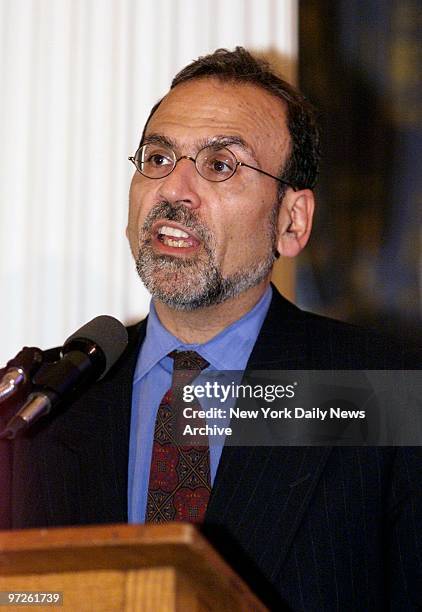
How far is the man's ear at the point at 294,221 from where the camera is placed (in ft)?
6.90

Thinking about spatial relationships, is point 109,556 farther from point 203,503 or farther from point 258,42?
point 258,42

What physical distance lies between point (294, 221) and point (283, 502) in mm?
710

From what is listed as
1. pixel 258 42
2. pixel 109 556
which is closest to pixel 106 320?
pixel 109 556

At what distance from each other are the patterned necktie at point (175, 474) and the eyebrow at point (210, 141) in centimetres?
50

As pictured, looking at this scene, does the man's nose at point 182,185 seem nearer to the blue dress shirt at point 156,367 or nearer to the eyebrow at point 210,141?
the eyebrow at point 210,141

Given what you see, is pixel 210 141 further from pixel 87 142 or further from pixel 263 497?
pixel 263 497

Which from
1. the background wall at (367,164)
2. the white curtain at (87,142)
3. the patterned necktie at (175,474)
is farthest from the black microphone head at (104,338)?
the background wall at (367,164)

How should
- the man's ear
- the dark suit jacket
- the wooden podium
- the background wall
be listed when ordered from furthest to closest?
the background wall
the man's ear
the dark suit jacket
the wooden podium

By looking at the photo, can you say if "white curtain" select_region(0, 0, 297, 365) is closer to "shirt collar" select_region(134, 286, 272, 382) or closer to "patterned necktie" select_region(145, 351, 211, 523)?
"shirt collar" select_region(134, 286, 272, 382)

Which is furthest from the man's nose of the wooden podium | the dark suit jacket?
the wooden podium

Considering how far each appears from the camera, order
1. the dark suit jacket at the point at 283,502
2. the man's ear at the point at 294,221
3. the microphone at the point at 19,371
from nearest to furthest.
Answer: the microphone at the point at 19,371 → the dark suit jacket at the point at 283,502 → the man's ear at the point at 294,221

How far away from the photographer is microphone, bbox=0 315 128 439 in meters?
1.12

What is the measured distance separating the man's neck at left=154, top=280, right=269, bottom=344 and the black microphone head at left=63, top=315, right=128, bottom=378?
0.53 metres

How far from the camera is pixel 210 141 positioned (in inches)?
75.6
